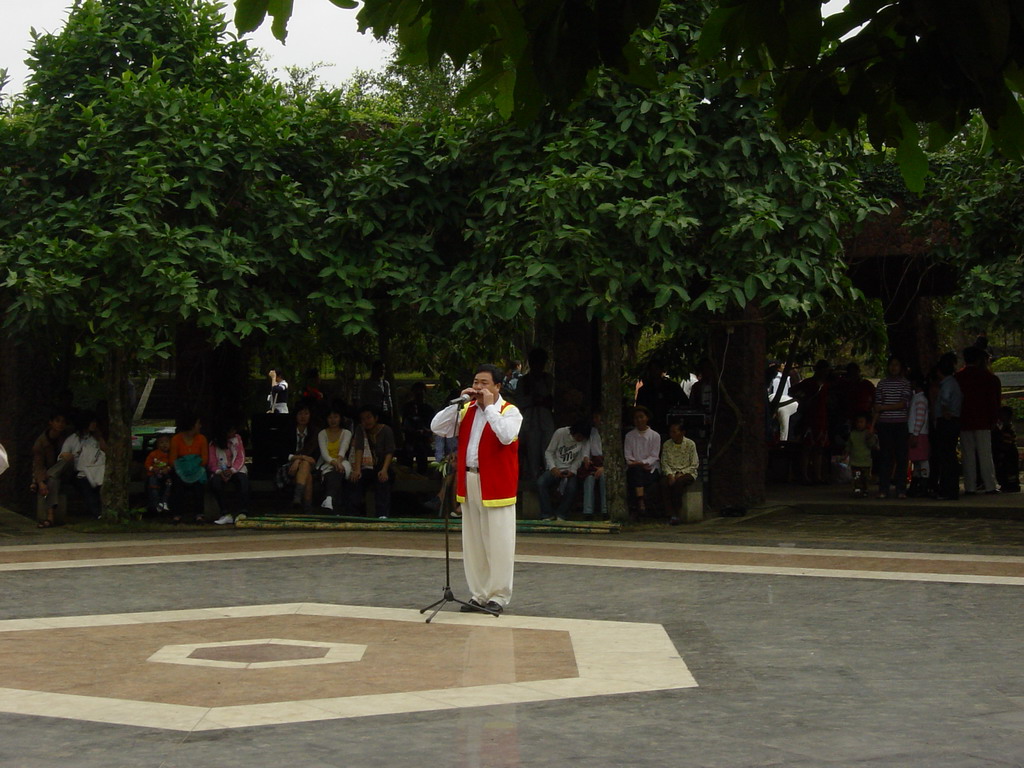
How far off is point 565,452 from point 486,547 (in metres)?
5.64

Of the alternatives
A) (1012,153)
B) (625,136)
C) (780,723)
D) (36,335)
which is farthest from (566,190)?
(1012,153)

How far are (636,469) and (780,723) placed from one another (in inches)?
361

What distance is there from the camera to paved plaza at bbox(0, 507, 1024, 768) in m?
6.42

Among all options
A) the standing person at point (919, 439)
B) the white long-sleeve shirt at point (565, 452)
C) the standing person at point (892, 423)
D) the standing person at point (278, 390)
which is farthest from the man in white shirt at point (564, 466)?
the standing person at point (278, 390)

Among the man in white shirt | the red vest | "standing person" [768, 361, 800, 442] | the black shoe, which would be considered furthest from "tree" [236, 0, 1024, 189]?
"standing person" [768, 361, 800, 442]

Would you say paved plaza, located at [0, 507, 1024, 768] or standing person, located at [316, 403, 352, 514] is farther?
standing person, located at [316, 403, 352, 514]

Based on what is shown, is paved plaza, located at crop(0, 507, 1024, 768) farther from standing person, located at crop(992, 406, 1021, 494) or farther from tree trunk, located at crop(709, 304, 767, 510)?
standing person, located at crop(992, 406, 1021, 494)

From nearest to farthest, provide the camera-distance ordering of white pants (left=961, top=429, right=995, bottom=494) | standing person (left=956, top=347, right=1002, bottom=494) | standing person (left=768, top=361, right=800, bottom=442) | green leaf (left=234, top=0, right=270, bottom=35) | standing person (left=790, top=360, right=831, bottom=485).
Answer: green leaf (left=234, top=0, right=270, bottom=35), standing person (left=956, top=347, right=1002, bottom=494), white pants (left=961, top=429, right=995, bottom=494), standing person (left=790, top=360, right=831, bottom=485), standing person (left=768, top=361, right=800, bottom=442)

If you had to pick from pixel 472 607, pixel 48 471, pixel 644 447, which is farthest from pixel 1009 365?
pixel 472 607

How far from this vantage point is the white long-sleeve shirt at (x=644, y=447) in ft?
52.4

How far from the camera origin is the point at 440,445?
17.3 m

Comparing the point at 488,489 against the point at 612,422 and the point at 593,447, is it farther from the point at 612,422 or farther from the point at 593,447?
the point at 593,447

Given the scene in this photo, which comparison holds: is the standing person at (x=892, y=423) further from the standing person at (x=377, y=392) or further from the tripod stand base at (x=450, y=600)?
the tripod stand base at (x=450, y=600)

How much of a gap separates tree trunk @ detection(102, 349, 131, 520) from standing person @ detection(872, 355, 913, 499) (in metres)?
8.64
